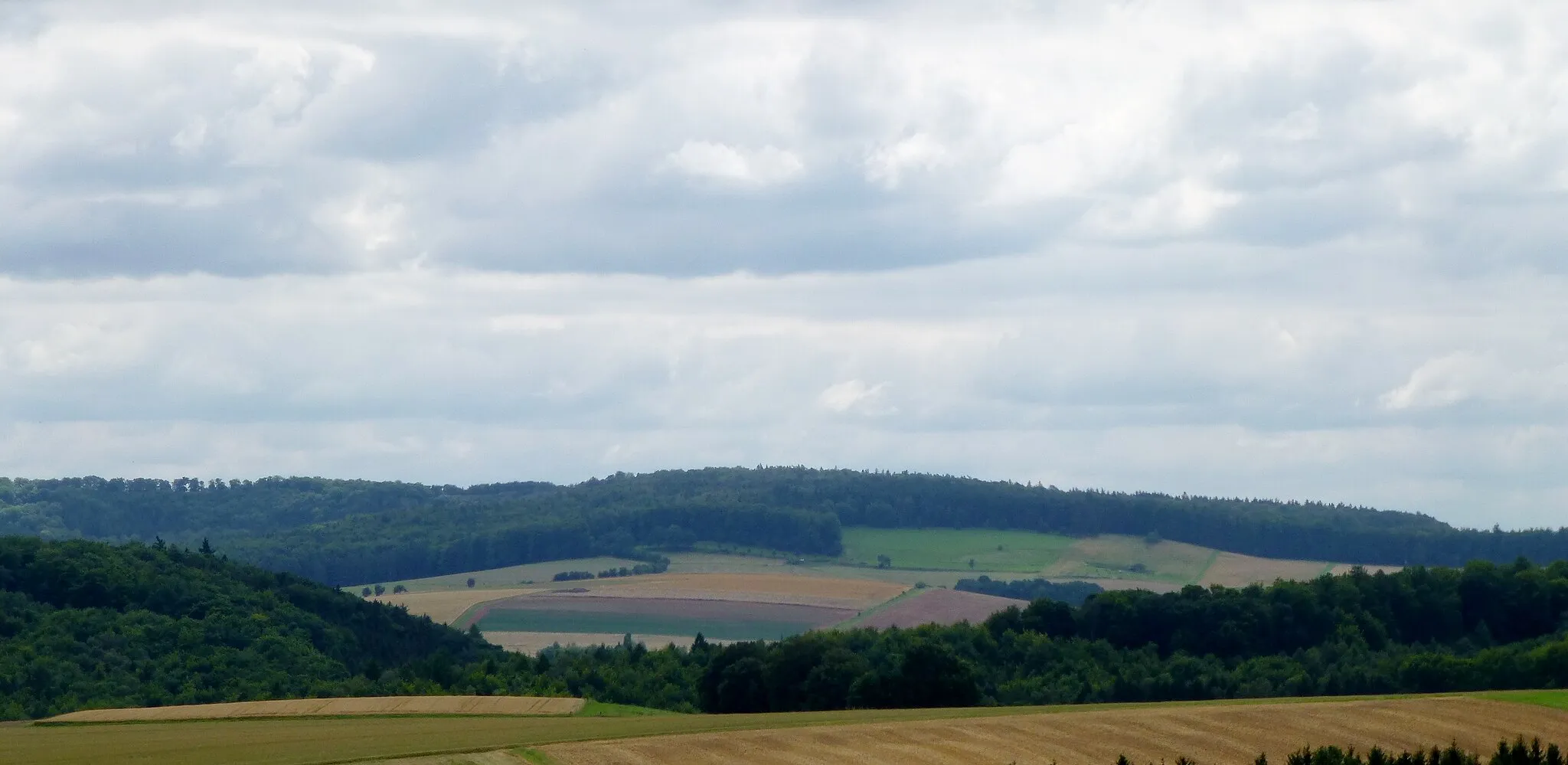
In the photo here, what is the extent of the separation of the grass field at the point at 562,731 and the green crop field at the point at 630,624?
8666 cm

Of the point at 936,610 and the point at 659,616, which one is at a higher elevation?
the point at 936,610

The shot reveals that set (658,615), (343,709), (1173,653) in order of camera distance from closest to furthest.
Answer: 1. (343,709)
2. (1173,653)
3. (658,615)

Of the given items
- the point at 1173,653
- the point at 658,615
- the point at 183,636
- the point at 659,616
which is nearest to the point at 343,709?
the point at 183,636

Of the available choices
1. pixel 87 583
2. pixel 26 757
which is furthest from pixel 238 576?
pixel 26 757

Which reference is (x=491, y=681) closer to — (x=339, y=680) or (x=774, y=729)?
(x=339, y=680)

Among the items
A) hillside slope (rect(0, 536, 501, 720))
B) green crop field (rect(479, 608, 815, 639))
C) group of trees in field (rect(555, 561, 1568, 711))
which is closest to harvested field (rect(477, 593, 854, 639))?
green crop field (rect(479, 608, 815, 639))

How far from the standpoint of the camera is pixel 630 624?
179 m

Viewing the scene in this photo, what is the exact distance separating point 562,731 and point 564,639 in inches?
4286

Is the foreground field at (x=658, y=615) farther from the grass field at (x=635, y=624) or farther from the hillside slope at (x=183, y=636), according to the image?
the hillside slope at (x=183, y=636)

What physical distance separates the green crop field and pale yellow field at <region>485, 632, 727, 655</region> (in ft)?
4.67

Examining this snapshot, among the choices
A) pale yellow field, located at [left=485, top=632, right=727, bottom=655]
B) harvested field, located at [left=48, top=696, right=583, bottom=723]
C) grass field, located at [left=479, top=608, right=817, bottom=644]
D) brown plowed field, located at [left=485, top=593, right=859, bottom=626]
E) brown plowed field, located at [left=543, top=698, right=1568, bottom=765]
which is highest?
brown plowed field, located at [left=485, top=593, right=859, bottom=626]

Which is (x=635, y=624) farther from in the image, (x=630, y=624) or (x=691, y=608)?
(x=691, y=608)

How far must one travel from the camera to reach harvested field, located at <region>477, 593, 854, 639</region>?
570 ft

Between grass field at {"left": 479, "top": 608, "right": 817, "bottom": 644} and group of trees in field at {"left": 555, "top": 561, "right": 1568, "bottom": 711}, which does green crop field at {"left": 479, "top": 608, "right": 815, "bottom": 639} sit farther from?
group of trees in field at {"left": 555, "top": 561, "right": 1568, "bottom": 711}
